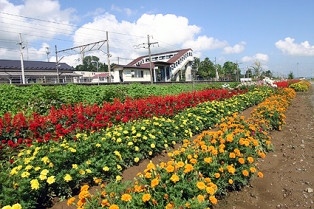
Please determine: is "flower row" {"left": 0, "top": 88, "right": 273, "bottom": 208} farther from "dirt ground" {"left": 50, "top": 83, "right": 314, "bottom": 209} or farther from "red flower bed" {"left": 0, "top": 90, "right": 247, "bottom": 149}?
"red flower bed" {"left": 0, "top": 90, "right": 247, "bottom": 149}

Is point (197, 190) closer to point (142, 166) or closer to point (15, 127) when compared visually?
point (142, 166)

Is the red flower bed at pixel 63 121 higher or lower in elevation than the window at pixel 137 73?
lower

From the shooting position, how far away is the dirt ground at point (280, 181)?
8.21ft

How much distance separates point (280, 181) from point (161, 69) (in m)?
35.2

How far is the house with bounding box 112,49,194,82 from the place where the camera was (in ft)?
98.8

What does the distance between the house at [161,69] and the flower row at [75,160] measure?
A: 26.2 meters

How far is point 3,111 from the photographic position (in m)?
6.20

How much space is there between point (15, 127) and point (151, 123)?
260 cm

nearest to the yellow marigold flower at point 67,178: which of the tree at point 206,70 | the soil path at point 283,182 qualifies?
the soil path at point 283,182

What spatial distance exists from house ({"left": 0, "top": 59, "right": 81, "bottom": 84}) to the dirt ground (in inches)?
988

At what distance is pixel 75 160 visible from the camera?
2885mm

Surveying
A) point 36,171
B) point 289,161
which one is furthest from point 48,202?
point 289,161

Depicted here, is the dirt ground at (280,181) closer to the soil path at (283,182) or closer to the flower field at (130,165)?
the soil path at (283,182)

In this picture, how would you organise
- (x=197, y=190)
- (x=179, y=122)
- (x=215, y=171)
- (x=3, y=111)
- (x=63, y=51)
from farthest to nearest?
(x=63, y=51) → (x=3, y=111) → (x=179, y=122) → (x=215, y=171) → (x=197, y=190)
